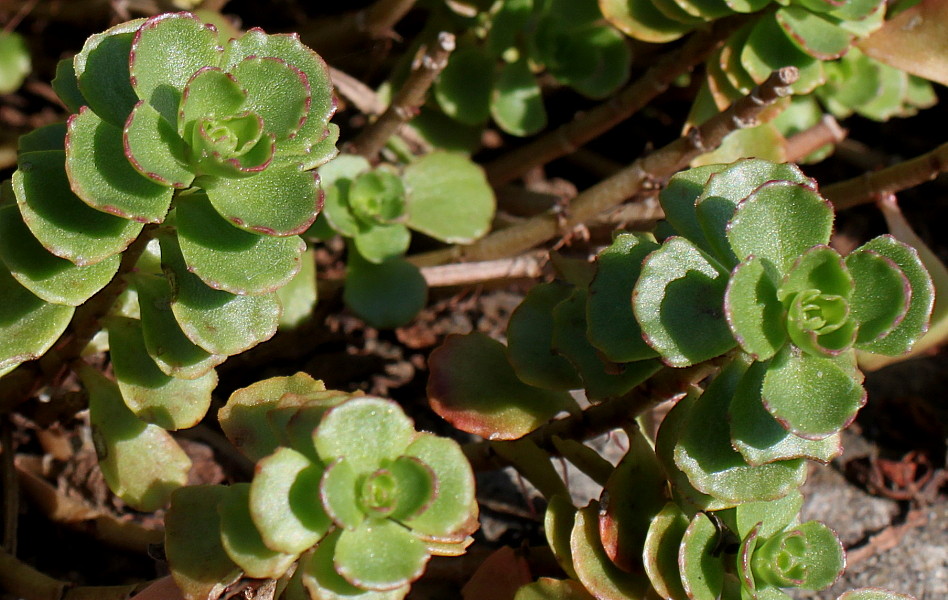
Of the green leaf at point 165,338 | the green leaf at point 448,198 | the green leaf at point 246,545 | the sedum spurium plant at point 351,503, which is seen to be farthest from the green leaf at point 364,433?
the green leaf at point 448,198

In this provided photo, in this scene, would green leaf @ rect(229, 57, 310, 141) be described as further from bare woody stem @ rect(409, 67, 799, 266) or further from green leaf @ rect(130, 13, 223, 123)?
bare woody stem @ rect(409, 67, 799, 266)

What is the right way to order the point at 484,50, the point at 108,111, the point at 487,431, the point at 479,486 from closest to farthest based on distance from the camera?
the point at 108,111 < the point at 487,431 < the point at 479,486 < the point at 484,50

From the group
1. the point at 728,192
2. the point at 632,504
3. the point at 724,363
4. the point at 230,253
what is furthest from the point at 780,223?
the point at 230,253

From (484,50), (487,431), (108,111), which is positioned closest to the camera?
(108,111)

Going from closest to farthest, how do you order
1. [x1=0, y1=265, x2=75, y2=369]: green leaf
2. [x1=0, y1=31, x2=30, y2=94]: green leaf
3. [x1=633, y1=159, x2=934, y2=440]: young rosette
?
→ [x1=633, y1=159, x2=934, y2=440]: young rosette → [x1=0, y1=265, x2=75, y2=369]: green leaf → [x1=0, y1=31, x2=30, y2=94]: green leaf

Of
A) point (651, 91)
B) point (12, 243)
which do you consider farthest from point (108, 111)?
point (651, 91)

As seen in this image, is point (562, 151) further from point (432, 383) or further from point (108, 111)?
point (108, 111)

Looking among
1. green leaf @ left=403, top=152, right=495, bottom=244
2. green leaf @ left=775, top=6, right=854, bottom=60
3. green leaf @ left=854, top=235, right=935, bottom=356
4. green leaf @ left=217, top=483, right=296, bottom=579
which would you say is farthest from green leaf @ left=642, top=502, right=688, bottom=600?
green leaf @ left=775, top=6, right=854, bottom=60
